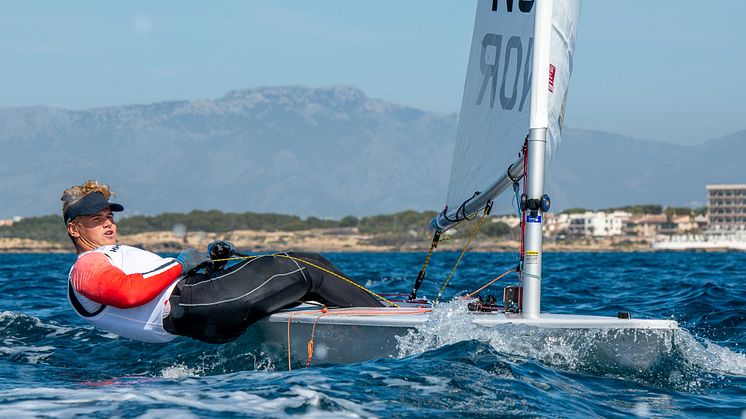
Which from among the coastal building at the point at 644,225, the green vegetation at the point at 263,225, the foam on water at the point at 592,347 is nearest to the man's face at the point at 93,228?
the foam on water at the point at 592,347

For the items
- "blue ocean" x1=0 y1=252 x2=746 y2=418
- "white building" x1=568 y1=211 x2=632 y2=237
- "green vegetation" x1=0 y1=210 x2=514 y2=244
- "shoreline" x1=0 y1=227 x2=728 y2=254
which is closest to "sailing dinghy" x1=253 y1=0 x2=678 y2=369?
"blue ocean" x1=0 y1=252 x2=746 y2=418

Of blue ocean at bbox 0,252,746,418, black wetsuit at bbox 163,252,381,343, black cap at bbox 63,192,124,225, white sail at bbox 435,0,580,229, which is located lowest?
blue ocean at bbox 0,252,746,418

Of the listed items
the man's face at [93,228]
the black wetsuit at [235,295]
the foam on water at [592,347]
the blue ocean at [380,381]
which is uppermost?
the man's face at [93,228]

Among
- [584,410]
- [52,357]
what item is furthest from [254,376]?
[52,357]

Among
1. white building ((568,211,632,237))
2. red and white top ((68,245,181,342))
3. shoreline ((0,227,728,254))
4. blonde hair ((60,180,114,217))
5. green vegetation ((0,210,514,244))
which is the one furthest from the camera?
white building ((568,211,632,237))

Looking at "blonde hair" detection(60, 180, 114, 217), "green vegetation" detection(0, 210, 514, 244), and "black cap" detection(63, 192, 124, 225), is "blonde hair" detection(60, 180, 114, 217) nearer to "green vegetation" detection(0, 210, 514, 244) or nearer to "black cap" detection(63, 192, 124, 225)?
"black cap" detection(63, 192, 124, 225)

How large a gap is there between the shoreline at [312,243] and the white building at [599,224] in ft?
25.2

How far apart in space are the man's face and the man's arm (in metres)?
0.34

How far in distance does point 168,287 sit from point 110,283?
0.54 metres

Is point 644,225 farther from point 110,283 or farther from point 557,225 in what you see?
point 110,283

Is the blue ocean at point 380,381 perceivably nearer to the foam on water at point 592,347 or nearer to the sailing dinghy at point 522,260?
the foam on water at point 592,347

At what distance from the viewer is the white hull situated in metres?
6.16

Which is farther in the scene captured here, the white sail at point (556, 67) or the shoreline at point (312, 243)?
the shoreline at point (312, 243)

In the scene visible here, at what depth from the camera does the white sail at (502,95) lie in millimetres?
7105
